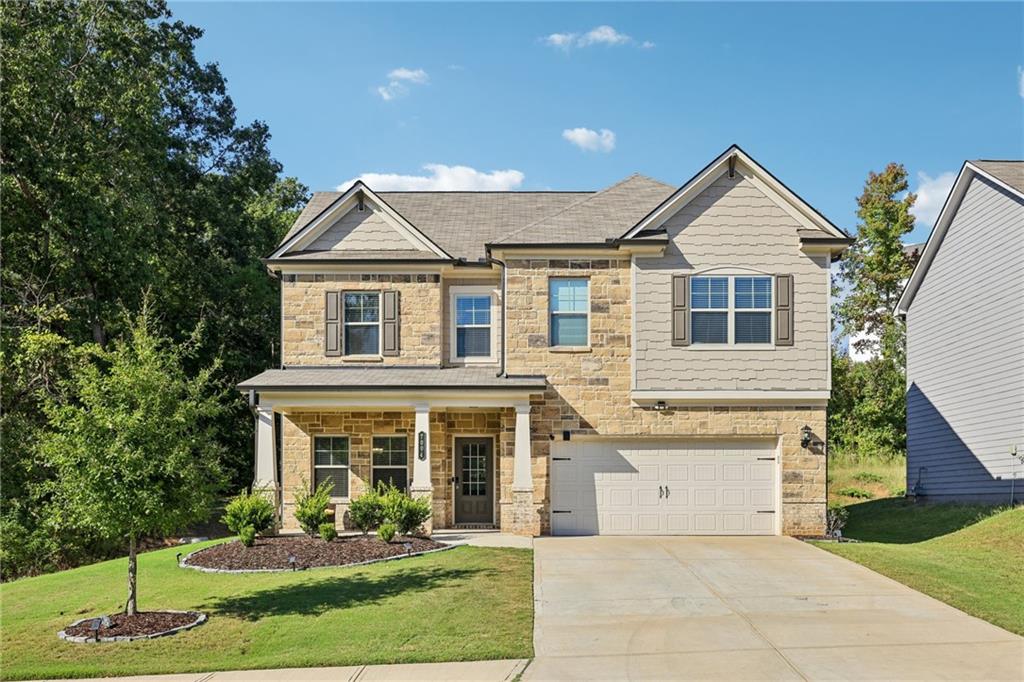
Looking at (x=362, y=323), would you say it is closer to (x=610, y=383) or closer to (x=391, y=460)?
(x=391, y=460)

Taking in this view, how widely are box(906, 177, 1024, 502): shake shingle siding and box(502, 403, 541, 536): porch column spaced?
11653 mm

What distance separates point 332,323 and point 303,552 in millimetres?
6020

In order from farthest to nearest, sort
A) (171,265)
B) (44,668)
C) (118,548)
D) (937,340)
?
(171,265) < (937,340) < (118,548) < (44,668)

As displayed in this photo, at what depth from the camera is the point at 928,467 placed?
25469 mm

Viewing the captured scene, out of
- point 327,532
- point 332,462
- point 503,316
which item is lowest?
point 327,532

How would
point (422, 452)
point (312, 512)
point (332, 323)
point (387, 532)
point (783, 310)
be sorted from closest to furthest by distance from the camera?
point (387, 532)
point (312, 512)
point (422, 452)
point (783, 310)
point (332, 323)

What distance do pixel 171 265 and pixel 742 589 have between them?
2106 cm

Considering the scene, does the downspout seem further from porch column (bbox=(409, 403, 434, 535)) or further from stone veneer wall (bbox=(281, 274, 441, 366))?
porch column (bbox=(409, 403, 434, 535))

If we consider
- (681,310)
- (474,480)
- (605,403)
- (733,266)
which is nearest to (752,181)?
(733,266)

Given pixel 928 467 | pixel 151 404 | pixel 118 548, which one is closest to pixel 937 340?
pixel 928 467

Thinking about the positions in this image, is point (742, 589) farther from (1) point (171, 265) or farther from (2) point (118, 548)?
(1) point (171, 265)

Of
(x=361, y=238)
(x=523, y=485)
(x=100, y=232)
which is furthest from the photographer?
(x=100, y=232)

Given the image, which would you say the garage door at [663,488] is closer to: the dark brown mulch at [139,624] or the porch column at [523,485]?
Result: the porch column at [523,485]

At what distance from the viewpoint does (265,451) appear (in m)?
17.9
